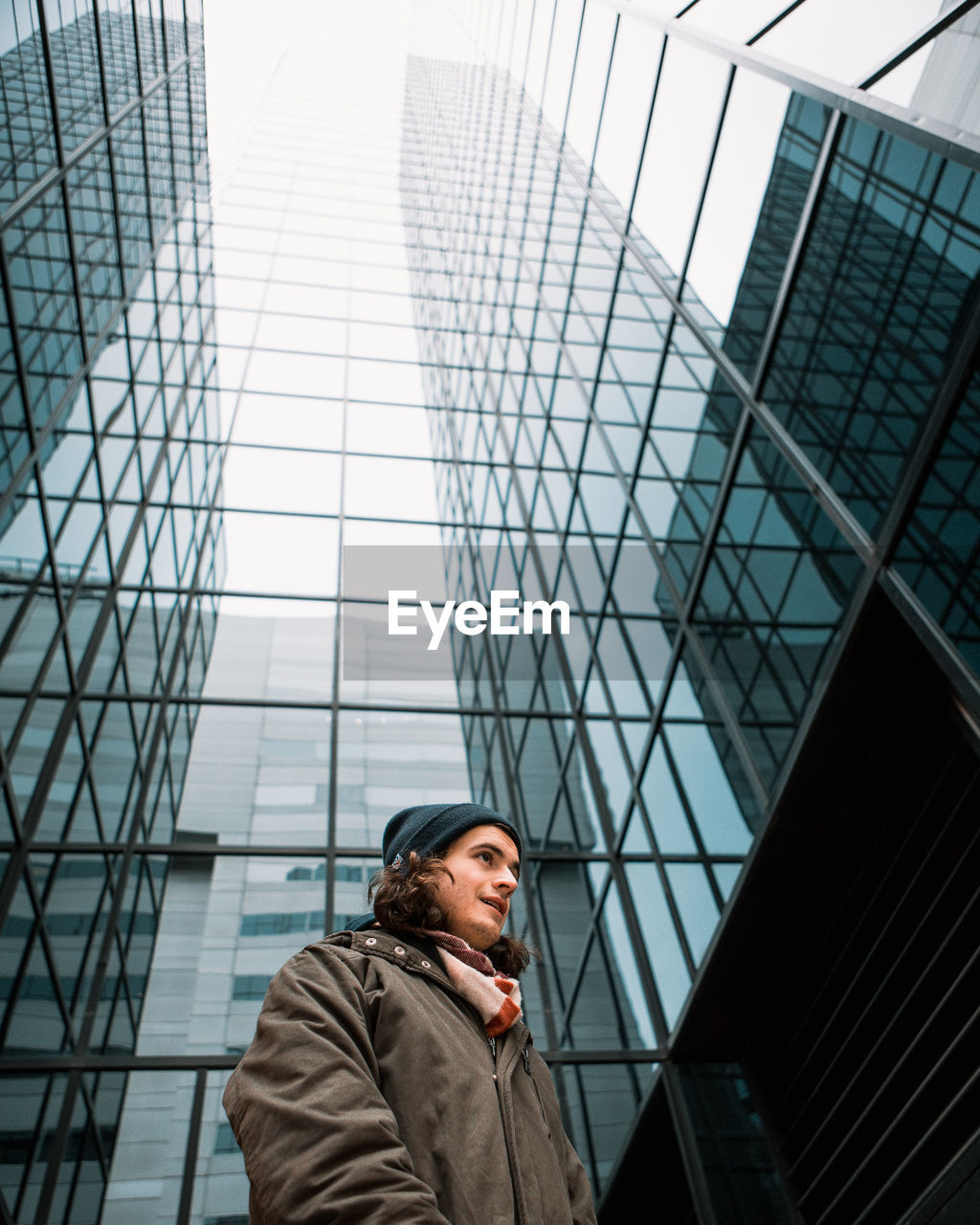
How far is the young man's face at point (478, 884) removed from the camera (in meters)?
3.20

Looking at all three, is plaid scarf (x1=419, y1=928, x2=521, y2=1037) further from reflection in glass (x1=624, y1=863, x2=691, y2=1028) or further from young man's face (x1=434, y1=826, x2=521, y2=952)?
reflection in glass (x1=624, y1=863, x2=691, y2=1028)

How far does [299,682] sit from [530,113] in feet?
38.6

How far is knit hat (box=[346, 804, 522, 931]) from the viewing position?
Answer: 136 inches

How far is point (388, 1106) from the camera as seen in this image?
240cm

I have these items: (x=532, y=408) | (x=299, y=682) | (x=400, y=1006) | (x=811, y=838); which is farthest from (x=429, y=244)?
(x=400, y=1006)

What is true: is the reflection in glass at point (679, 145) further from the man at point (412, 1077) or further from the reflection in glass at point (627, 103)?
the man at point (412, 1077)

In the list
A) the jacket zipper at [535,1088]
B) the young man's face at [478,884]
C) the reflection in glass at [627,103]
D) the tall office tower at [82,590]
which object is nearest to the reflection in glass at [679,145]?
the reflection in glass at [627,103]

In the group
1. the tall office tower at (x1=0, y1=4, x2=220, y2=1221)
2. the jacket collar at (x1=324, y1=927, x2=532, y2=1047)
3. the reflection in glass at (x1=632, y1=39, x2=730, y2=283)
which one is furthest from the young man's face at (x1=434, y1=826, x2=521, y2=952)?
the reflection in glass at (x1=632, y1=39, x2=730, y2=283)

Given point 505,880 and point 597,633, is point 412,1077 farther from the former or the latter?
point 597,633

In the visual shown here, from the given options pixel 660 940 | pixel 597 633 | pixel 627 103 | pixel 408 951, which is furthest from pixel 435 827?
pixel 627 103

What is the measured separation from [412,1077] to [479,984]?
41cm

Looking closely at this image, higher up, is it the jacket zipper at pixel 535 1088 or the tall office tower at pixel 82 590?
the jacket zipper at pixel 535 1088

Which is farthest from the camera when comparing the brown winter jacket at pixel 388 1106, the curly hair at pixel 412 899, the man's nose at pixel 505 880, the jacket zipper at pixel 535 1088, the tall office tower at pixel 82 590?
the tall office tower at pixel 82 590

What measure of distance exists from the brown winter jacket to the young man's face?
183 millimetres
